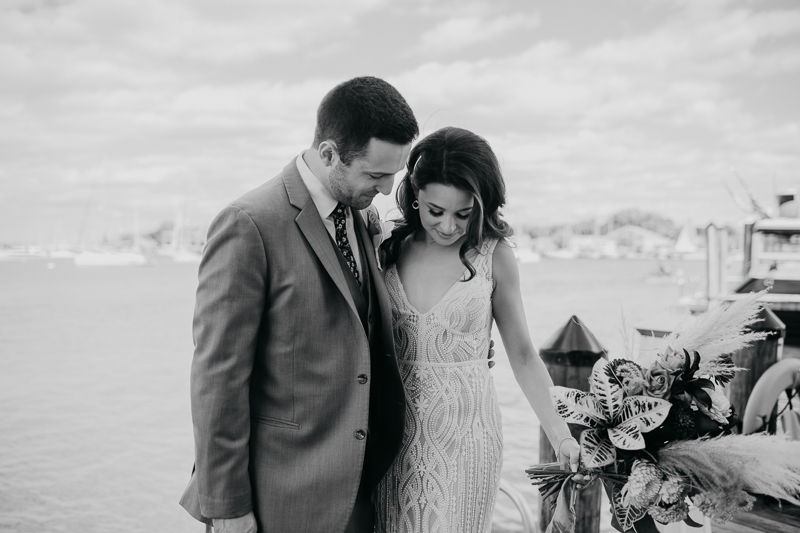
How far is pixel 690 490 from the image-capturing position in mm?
1642

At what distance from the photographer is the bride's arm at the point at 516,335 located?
2.44 metres

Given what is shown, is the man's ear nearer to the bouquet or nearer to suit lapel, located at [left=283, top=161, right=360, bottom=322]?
suit lapel, located at [left=283, top=161, right=360, bottom=322]

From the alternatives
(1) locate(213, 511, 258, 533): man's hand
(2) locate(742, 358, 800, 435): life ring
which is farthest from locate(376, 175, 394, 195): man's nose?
(2) locate(742, 358, 800, 435): life ring

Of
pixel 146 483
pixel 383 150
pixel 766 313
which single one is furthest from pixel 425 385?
pixel 146 483

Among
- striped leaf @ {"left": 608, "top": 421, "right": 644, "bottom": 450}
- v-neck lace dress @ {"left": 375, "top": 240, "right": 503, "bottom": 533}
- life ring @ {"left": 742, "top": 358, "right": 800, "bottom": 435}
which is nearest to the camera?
striped leaf @ {"left": 608, "top": 421, "right": 644, "bottom": 450}

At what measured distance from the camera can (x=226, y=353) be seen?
1.89 m

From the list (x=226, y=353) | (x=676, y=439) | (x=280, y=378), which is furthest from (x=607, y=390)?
(x=226, y=353)

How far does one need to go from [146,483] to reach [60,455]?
2789 mm

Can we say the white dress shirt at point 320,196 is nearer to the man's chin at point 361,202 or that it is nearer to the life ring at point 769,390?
the man's chin at point 361,202

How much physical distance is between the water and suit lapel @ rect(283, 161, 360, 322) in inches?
36.3

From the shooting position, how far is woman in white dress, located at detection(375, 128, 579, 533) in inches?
92.7

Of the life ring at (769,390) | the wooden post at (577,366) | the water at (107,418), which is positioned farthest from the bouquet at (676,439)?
the life ring at (769,390)

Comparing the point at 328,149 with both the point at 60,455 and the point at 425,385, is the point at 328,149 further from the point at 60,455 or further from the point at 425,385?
the point at 60,455

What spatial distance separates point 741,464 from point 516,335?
1019 mm
